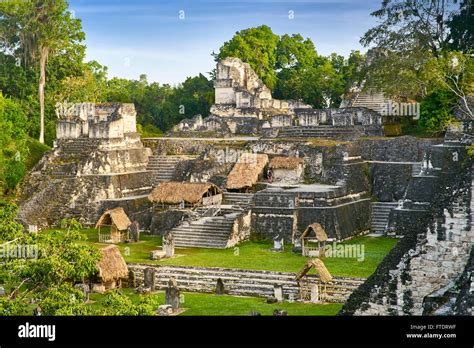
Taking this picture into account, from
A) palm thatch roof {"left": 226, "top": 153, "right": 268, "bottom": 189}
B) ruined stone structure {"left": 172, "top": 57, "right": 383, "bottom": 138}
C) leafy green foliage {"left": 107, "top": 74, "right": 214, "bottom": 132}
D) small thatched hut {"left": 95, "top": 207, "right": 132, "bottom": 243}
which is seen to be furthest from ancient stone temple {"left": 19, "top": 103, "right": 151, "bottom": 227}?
leafy green foliage {"left": 107, "top": 74, "right": 214, "bottom": 132}

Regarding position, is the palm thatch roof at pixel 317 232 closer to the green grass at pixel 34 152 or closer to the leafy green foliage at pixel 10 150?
the leafy green foliage at pixel 10 150

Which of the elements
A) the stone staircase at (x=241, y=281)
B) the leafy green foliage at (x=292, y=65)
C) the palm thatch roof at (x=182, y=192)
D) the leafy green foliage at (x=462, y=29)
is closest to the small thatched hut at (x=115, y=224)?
the palm thatch roof at (x=182, y=192)

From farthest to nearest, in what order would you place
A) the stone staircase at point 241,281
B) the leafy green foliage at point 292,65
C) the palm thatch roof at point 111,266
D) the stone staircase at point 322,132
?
1. the leafy green foliage at point 292,65
2. the stone staircase at point 322,132
3. the palm thatch roof at point 111,266
4. the stone staircase at point 241,281

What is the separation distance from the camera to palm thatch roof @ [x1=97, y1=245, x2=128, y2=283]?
57.0 ft

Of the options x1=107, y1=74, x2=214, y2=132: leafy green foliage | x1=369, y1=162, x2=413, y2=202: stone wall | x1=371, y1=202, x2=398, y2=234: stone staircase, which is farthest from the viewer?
x1=107, y1=74, x2=214, y2=132: leafy green foliage

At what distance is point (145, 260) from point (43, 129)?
46.8 ft

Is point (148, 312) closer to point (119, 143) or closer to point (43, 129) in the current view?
point (119, 143)

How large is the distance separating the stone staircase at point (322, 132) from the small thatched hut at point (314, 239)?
729 centimetres

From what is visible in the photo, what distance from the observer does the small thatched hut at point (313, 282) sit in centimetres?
1617

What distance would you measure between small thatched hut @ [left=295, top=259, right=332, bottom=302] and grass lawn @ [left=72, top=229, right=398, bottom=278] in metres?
0.73

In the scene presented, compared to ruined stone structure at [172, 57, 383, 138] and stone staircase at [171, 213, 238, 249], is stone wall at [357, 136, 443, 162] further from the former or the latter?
stone staircase at [171, 213, 238, 249]

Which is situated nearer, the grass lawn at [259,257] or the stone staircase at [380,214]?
the grass lawn at [259,257]

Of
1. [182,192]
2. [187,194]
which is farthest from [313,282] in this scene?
[182,192]

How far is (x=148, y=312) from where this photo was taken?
1153 centimetres
